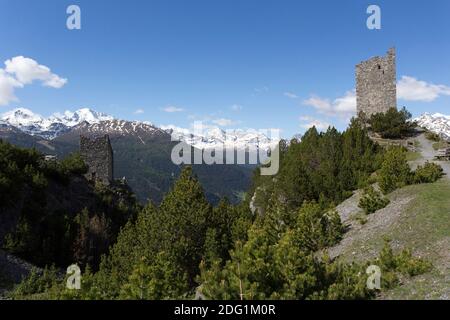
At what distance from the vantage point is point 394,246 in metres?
16.8

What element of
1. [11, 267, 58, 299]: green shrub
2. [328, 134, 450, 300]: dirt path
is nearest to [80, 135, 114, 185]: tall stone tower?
[11, 267, 58, 299]: green shrub

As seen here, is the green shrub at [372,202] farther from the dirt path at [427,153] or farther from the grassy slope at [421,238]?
the dirt path at [427,153]

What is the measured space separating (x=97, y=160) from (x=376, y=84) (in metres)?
39.6

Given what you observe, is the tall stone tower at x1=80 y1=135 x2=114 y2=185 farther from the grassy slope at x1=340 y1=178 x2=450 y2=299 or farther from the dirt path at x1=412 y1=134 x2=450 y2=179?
the grassy slope at x1=340 y1=178 x2=450 y2=299

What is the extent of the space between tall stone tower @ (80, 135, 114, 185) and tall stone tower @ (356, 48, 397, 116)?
3600 centimetres

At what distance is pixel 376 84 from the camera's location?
149 ft

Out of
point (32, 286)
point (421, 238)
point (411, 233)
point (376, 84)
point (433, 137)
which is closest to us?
point (421, 238)

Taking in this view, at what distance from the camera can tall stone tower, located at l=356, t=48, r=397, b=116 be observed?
44406 mm

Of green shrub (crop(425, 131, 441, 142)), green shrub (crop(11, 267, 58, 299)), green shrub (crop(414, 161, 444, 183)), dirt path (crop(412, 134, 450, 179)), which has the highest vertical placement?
green shrub (crop(425, 131, 441, 142))

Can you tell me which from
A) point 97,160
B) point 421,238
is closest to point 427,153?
point 421,238

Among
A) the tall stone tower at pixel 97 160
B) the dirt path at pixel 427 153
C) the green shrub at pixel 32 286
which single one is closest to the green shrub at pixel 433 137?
the dirt path at pixel 427 153

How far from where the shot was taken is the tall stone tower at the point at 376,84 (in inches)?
1748

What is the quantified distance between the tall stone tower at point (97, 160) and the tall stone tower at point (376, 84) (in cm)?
3600

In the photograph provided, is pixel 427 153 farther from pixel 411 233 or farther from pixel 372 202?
pixel 411 233
